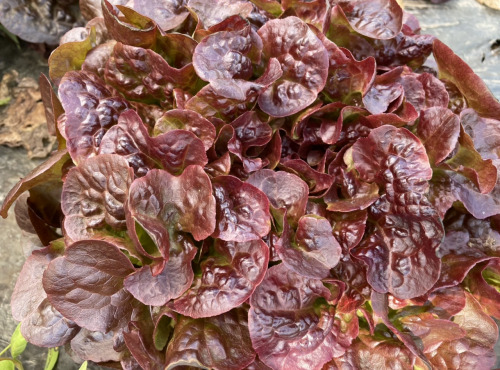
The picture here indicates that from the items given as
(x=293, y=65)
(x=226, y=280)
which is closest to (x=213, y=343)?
(x=226, y=280)

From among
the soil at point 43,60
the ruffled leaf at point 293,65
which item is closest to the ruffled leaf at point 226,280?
the ruffled leaf at point 293,65

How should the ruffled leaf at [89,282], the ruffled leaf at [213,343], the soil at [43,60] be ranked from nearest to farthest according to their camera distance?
the ruffled leaf at [89,282]
the ruffled leaf at [213,343]
the soil at [43,60]

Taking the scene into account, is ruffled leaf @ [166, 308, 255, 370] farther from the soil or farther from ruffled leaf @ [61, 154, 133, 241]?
the soil

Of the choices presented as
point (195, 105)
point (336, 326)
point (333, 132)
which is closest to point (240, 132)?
point (195, 105)

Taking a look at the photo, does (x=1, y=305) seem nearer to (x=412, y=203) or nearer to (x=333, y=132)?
(x=333, y=132)

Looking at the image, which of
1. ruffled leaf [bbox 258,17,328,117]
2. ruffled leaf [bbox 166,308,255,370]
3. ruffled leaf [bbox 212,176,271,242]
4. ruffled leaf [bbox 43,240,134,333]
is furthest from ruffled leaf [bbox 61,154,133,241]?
ruffled leaf [bbox 258,17,328,117]

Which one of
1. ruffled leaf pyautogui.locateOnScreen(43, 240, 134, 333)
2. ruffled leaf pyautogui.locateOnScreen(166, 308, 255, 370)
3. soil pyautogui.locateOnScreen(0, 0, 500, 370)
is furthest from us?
soil pyautogui.locateOnScreen(0, 0, 500, 370)

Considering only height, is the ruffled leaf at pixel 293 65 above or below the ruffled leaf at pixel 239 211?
above

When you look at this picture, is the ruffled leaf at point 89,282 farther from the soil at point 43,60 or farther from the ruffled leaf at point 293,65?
the soil at point 43,60

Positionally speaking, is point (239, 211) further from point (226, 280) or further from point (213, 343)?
point (213, 343)

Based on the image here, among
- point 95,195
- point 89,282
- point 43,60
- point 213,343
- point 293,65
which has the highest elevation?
point 293,65
